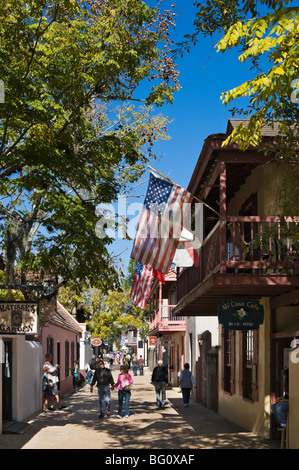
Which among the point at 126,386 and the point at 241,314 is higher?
the point at 241,314

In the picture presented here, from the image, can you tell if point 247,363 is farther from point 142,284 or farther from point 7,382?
point 7,382

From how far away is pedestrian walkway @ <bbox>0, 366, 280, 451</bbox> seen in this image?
44.9ft

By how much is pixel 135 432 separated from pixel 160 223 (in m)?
5.42

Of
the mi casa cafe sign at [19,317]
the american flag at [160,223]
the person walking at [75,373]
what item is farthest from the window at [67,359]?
the american flag at [160,223]

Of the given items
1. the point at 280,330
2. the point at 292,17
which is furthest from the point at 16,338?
the point at 292,17

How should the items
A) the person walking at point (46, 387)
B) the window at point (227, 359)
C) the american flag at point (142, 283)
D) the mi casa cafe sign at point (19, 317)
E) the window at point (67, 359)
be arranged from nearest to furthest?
the mi casa cafe sign at point (19, 317)
the window at point (227, 359)
the person walking at point (46, 387)
the american flag at point (142, 283)
the window at point (67, 359)

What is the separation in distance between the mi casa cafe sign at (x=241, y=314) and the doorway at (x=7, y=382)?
223 inches

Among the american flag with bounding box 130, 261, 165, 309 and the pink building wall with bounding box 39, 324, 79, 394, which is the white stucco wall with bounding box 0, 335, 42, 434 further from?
the american flag with bounding box 130, 261, 165, 309

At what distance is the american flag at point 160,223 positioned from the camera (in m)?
13.6

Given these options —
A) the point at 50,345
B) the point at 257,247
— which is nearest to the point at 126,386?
the point at 257,247

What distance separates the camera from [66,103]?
15.4m

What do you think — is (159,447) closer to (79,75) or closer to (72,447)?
(72,447)

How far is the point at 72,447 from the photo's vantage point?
13.3 metres

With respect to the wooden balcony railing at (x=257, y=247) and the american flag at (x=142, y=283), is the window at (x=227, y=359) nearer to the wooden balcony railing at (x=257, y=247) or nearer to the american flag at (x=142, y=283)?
the american flag at (x=142, y=283)
